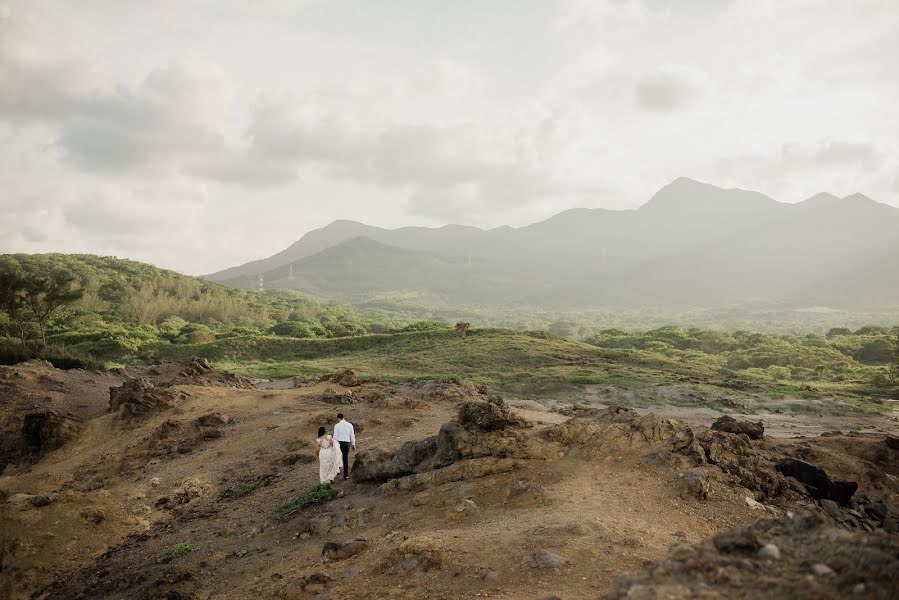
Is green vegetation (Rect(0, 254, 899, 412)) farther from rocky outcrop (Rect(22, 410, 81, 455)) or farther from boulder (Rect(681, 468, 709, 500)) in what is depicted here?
rocky outcrop (Rect(22, 410, 81, 455))

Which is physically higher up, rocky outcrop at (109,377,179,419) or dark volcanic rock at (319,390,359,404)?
rocky outcrop at (109,377,179,419)

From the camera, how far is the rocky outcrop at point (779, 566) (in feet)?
12.4

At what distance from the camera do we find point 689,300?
637 ft

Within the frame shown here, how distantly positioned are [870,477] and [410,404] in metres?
13.2

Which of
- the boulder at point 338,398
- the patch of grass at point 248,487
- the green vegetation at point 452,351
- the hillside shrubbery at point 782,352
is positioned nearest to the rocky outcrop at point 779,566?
the patch of grass at point 248,487

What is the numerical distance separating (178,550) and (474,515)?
19.1ft

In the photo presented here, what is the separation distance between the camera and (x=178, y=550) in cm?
1002

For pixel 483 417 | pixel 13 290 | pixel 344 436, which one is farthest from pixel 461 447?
pixel 13 290

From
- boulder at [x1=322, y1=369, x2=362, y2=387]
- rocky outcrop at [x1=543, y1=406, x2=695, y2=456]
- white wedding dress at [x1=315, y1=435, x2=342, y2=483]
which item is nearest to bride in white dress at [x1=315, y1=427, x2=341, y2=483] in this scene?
white wedding dress at [x1=315, y1=435, x2=342, y2=483]

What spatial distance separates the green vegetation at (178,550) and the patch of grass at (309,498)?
69.6 inches

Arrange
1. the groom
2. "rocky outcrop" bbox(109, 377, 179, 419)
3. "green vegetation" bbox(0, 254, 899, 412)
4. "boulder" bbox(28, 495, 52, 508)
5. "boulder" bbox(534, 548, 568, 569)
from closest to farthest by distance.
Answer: "boulder" bbox(534, 548, 568, 569) < "boulder" bbox(28, 495, 52, 508) < the groom < "rocky outcrop" bbox(109, 377, 179, 419) < "green vegetation" bbox(0, 254, 899, 412)

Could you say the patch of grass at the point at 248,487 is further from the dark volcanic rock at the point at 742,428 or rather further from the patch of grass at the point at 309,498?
the dark volcanic rock at the point at 742,428

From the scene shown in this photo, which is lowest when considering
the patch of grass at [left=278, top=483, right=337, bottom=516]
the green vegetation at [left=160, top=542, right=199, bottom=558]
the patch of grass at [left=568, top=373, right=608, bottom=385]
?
the patch of grass at [left=568, top=373, right=608, bottom=385]

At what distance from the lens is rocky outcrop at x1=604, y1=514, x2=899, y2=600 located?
12.4 ft
